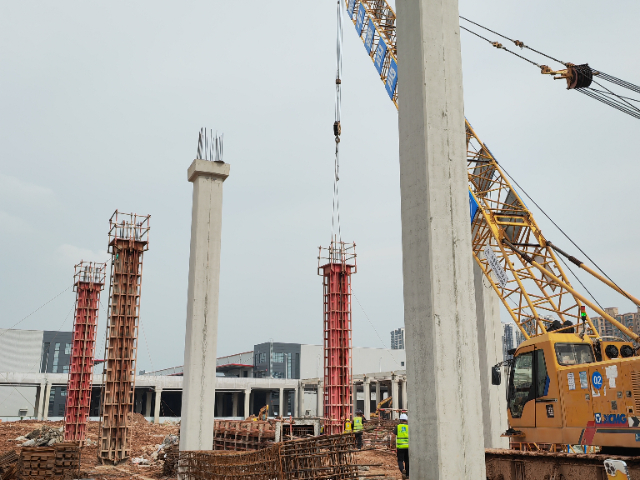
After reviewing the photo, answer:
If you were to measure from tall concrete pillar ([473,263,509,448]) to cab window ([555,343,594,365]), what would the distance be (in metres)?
11.1

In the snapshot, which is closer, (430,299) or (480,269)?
(430,299)

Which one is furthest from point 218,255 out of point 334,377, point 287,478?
point 334,377

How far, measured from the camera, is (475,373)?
819 cm

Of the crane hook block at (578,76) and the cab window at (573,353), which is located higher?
the crane hook block at (578,76)

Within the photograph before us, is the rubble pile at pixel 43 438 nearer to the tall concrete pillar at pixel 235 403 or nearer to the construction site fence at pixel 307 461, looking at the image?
the construction site fence at pixel 307 461

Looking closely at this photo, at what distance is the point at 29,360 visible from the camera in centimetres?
7069

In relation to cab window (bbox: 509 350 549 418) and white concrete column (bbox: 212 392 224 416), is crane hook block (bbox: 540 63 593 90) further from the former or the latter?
white concrete column (bbox: 212 392 224 416)

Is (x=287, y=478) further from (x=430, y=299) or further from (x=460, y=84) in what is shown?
(x=460, y=84)

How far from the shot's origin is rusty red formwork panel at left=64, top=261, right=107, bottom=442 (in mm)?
30312

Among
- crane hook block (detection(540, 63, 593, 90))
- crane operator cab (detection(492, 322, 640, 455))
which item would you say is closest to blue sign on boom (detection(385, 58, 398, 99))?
crane hook block (detection(540, 63, 593, 90))

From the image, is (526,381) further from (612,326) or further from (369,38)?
(369,38)

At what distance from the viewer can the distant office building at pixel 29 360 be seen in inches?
2287

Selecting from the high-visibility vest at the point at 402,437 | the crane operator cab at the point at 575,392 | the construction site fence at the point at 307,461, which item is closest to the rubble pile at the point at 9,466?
the construction site fence at the point at 307,461

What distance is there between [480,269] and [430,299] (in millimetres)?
A: 17687
